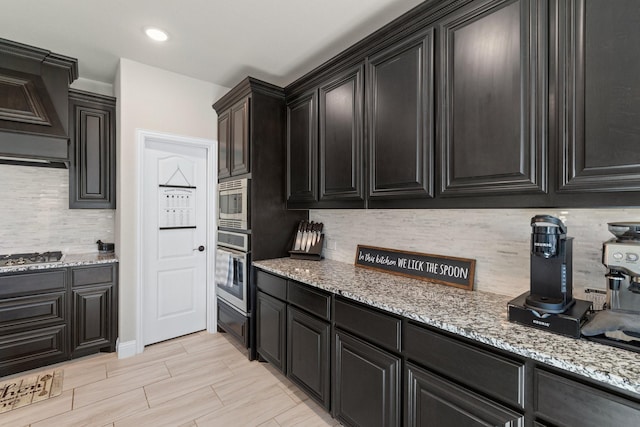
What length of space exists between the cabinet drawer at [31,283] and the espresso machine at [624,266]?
12.7 feet

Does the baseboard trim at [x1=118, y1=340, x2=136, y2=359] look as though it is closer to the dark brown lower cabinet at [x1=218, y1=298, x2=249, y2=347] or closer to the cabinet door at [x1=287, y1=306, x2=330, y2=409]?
the dark brown lower cabinet at [x1=218, y1=298, x2=249, y2=347]

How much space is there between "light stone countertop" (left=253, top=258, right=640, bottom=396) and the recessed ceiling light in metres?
2.14

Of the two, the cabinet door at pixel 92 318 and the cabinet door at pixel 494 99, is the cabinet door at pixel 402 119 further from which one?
the cabinet door at pixel 92 318

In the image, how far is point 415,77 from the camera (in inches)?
70.6

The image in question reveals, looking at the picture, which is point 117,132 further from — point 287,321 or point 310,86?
point 287,321

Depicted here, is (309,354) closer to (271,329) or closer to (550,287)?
(271,329)

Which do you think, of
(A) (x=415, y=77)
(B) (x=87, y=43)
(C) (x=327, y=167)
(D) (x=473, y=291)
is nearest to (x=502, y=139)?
(A) (x=415, y=77)

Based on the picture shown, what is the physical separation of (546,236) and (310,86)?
7.02ft

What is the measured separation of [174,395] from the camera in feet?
7.61

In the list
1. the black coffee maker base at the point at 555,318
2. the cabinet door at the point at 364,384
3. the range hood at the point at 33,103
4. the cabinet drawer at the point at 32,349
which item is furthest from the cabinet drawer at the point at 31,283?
the black coffee maker base at the point at 555,318

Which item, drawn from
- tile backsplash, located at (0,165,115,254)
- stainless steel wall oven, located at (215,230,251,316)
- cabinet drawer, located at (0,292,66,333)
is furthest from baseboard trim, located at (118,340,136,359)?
tile backsplash, located at (0,165,115,254)

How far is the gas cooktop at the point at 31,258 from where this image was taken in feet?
8.66

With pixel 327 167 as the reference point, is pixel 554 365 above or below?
below

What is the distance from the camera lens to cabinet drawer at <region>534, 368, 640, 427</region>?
0.91m
